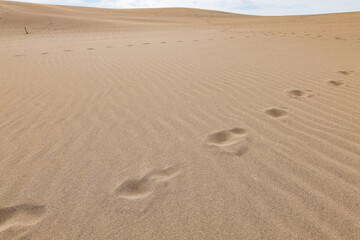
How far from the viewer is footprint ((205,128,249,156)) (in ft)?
5.85

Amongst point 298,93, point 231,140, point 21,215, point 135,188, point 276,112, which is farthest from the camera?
point 298,93

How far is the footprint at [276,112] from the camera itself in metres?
2.30

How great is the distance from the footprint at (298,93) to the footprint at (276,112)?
49 centimetres

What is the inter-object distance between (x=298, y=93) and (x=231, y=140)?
148 cm

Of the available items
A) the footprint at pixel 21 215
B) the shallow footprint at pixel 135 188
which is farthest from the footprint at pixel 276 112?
the footprint at pixel 21 215

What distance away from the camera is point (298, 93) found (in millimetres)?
2873

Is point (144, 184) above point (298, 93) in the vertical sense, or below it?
below

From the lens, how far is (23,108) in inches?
106

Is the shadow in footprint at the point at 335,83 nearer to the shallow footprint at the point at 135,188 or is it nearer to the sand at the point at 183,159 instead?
the sand at the point at 183,159

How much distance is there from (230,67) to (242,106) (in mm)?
1874

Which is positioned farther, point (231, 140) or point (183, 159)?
point (231, 140)

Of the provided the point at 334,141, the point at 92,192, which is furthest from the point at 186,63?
the point at 92,192

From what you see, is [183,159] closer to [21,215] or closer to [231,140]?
[231,140]

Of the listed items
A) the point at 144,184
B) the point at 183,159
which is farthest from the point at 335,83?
the point at 144,184
